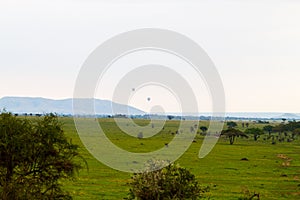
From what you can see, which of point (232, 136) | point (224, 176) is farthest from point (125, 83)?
point (232, 136)

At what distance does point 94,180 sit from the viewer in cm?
4822

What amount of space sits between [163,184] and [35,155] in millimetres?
6333

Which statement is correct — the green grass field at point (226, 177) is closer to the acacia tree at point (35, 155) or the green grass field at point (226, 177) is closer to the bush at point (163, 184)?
the acacia tree at point (35, 155)

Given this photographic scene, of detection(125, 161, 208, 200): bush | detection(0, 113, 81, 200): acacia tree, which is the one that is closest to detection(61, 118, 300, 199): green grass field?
detection(0, 113, 81, 200): acacia tree

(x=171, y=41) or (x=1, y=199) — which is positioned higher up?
(x=171, y=41)

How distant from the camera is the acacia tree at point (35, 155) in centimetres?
2439

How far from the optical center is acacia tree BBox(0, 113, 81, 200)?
24.4 metres

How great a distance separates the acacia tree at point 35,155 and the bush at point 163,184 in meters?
3.73

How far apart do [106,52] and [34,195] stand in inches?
505

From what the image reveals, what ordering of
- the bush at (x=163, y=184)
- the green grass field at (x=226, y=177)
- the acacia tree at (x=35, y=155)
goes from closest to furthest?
the bush at (x=163, y=184) < the acacia tree at (x=35, y=155) < the green grass field at (x=226, y=177)

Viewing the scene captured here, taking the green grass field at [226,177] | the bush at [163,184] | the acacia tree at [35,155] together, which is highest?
the acacia tree at [35,155]

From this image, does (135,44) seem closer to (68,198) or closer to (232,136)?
(68,198)

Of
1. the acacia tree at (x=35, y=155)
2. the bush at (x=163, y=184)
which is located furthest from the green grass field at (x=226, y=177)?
the bush at (x=163, y=184)

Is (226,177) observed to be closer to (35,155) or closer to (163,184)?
(163,184)
